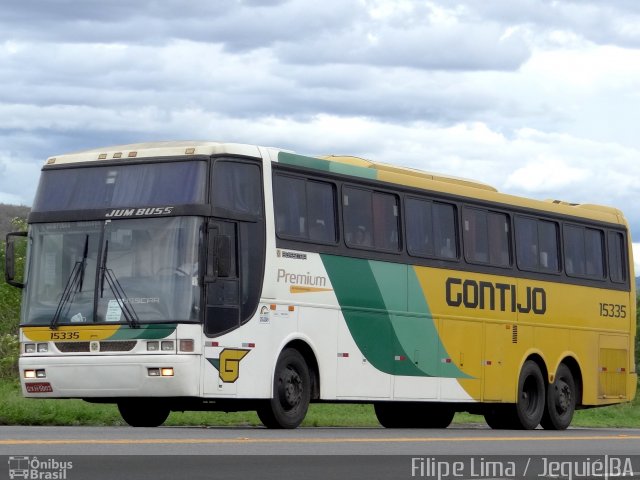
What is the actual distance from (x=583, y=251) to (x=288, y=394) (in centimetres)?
945

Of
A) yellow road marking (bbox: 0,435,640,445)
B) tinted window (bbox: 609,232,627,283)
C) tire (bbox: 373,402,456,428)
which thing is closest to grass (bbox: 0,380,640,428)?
tire (bbox: 373,402,456,428)

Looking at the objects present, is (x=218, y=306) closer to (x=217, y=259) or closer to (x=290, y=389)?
(x=217, y=259)

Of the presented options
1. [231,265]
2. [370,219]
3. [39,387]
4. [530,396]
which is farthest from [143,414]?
[530,396]

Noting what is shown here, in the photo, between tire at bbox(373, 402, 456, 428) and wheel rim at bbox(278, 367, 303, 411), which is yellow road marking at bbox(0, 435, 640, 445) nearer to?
wheel rim at bbox(278, 367, 303, 411)

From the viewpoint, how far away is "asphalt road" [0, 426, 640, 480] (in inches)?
469

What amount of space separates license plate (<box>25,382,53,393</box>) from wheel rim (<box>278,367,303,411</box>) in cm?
287

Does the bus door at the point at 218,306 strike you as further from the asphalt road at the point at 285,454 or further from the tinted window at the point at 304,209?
the tinted window at the point at 304,209

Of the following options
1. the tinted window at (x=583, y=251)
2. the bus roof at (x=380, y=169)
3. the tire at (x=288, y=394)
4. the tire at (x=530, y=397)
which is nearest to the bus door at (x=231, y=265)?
the bus roof at (x=380, y=169)

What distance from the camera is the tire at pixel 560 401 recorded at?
2667 centimetres

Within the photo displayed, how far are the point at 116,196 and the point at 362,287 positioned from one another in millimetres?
3986

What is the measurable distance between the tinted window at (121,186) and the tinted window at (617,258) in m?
11.7

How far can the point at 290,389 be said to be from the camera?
20250 millimetres

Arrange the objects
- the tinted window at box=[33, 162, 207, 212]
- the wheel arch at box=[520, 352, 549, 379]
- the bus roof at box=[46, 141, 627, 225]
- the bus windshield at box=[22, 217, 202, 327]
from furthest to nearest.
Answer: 1. the wheel arch at box=[520, 352, 549, 379]
2. the bus roof at box=[46, 141, 627, 225]
3. the tinted window at box=[33, 162, 207, 212]
4. the bus windshield at box=[22, 217, 202, 327]
